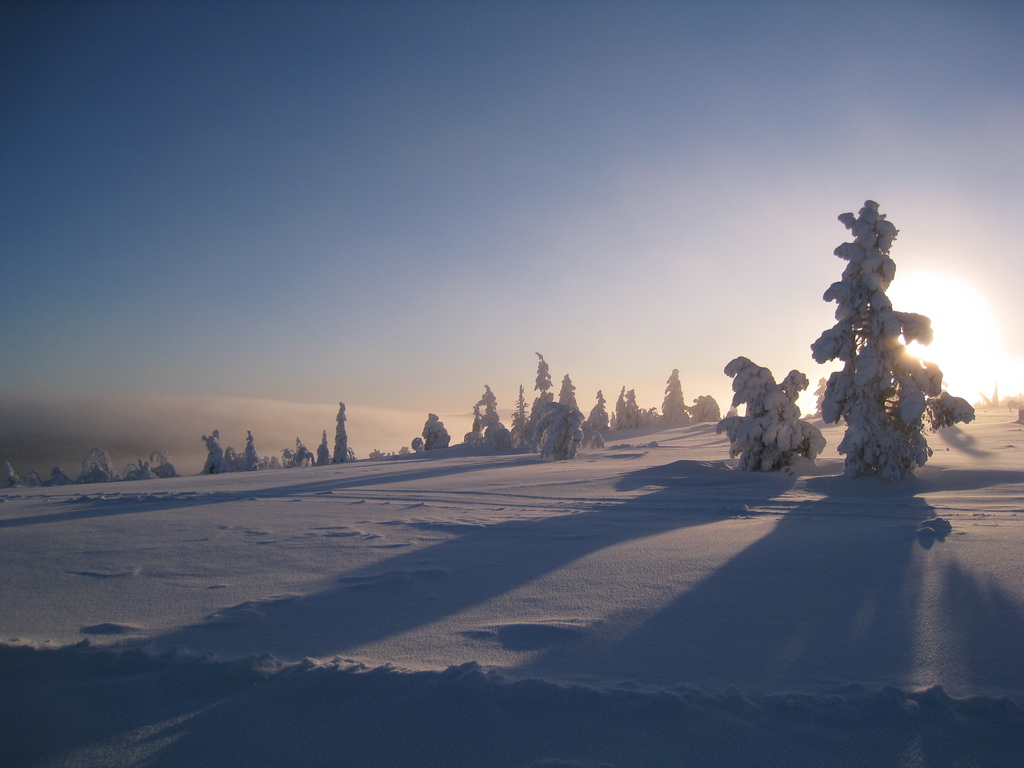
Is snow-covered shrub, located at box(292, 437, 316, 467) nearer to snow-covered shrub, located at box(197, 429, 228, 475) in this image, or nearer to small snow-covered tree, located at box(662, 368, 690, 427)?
snow-covered shrub, located at box(197, 429, 228, 475)

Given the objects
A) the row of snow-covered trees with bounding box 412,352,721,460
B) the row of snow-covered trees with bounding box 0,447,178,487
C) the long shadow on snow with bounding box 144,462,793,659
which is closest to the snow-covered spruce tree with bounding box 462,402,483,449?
the row of snow-covered trees with bounding box 412,352,721,460

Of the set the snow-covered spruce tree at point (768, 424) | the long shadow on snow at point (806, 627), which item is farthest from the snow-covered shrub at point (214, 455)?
the long shadow on snow at point (806, 627)

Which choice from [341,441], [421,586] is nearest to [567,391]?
[341,441]

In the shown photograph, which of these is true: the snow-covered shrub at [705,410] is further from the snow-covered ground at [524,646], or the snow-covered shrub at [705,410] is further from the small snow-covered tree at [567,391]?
the snow-covered ground at [524,646]

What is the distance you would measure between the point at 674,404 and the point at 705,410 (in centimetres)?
399

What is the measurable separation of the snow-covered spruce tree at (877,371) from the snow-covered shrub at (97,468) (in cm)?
5735

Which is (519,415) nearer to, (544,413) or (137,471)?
(544,413)

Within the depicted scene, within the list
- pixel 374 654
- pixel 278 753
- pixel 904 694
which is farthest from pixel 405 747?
pixel 904 694

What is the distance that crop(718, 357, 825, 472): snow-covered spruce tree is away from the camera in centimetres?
1792

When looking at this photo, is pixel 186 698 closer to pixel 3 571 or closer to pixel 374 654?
pixel 374 654

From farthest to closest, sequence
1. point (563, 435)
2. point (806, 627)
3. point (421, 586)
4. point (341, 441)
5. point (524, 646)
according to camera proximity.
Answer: point (341, 441) → point (563, 435) → point (421, 586) → point (806, 627) → point (524, 646)

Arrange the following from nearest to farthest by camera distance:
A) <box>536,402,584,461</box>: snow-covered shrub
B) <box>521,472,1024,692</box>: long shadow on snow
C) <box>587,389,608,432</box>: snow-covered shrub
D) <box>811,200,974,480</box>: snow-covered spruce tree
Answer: <box>521,472,1024,692</box>: long shadow on snow
<box>811,200,974,480</box>: snow-covered spruce tree
<box>536,402,584,461</box>: snow-covered shrub
<box>587,389,608,432</box>: snow-covered shrub

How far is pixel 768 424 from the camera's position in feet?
59.5

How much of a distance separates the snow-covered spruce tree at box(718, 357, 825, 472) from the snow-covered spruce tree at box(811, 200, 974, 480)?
2.42 m
